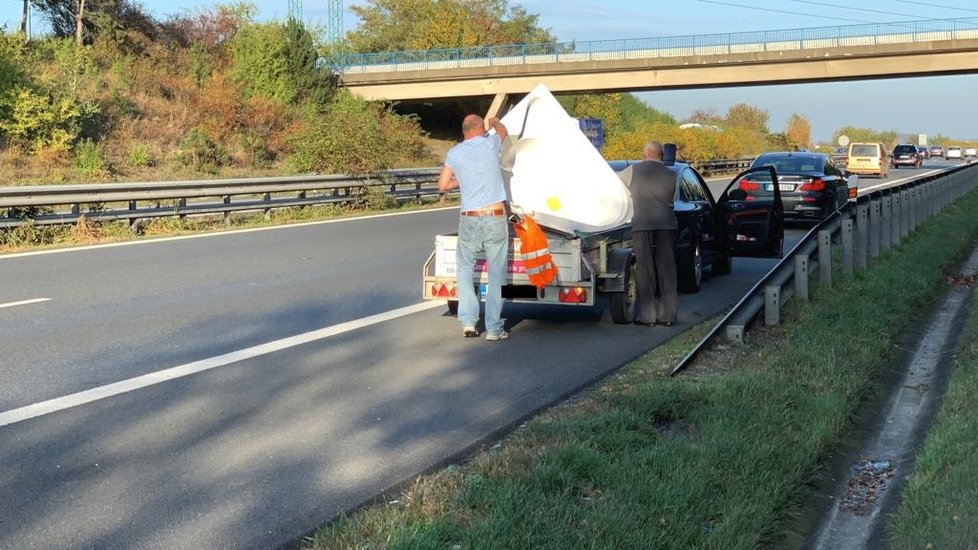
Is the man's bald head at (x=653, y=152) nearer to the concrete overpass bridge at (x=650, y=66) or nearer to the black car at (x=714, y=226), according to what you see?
the black car at (x=714, y=226)

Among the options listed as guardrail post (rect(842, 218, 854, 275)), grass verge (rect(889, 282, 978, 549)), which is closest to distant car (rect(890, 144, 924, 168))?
guardrail post (rect(842, 218, 854, 275))

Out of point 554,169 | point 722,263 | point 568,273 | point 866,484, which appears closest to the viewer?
point 866,484

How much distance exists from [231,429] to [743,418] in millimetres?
2979

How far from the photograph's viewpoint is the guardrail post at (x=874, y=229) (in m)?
15.4

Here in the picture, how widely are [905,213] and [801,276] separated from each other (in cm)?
860

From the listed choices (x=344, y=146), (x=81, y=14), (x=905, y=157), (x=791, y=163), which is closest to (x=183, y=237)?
(x=344, y=146)

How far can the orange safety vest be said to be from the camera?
9.21 m

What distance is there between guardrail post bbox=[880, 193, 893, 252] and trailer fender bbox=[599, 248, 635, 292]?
7393mm

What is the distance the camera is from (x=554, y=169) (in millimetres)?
10258

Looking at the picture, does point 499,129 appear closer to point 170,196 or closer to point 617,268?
point 617,268

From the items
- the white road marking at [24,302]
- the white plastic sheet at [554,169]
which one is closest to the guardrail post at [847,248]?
the white plastic sheet at [554,169]

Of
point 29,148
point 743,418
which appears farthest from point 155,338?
point 29,148

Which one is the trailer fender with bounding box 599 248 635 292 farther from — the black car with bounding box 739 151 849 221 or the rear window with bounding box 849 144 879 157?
the rear window with bounding box 849 144 879 157

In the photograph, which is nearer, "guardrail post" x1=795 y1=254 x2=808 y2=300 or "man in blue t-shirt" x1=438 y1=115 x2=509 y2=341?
"man in blue t-shirt" x1=438 y1=115 x2=509 y2=341
